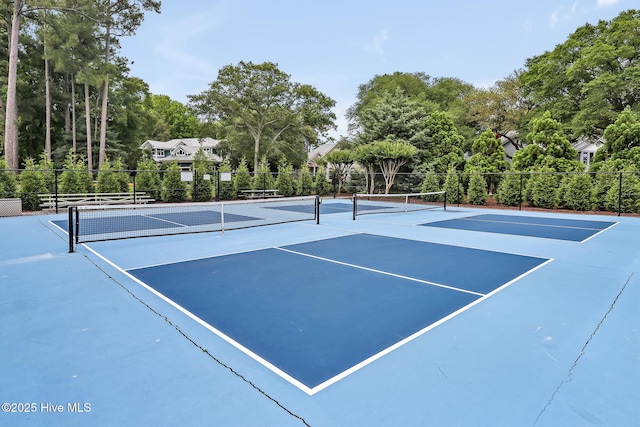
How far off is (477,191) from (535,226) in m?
8.17

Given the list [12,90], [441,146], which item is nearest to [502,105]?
[441,146]

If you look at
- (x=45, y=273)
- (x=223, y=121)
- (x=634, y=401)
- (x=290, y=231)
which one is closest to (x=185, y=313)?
(x=45, y=273)

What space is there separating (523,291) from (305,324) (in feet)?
10.1

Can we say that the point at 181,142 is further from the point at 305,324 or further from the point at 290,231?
the point at 305,324

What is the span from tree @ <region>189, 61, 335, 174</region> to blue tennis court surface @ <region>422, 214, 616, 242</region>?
20561mm

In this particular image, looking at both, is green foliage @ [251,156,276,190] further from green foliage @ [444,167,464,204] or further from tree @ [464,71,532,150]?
tree @ [464,71,532,150]

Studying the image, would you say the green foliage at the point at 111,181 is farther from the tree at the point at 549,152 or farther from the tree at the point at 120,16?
the tree at the point at 549,152

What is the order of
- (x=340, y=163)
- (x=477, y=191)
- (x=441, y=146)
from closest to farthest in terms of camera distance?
(x=477, y=191)
(x=441, y=146)
(x=340, y=163)

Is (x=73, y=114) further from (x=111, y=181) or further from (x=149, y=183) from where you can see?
(x=111, y=181)

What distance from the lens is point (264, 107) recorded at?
31.1 meters

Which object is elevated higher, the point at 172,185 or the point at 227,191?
the point at 172,185

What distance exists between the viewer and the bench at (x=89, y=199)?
14.6 m

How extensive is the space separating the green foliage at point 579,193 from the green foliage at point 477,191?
352 cm

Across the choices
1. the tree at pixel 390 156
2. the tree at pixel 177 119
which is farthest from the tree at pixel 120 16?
the tree at pixel 177 119
